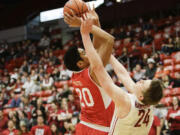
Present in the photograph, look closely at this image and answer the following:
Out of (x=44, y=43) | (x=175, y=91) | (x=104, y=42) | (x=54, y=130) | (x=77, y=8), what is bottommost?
(x=54, y=130)

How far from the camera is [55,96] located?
11.1 meters

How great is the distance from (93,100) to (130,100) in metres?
0.94

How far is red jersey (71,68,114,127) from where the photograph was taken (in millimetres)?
3361

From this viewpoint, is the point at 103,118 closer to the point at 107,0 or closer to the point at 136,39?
the point at 136,39

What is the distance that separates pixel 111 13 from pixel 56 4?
4.64m

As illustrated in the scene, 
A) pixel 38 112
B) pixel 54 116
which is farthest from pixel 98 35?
pixel 38 112

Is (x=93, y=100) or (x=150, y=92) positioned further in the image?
(x=93, y=100)

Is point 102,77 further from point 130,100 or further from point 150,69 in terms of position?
point 150,69

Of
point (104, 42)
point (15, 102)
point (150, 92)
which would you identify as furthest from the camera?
point (15, 102)

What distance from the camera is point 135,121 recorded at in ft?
8.27

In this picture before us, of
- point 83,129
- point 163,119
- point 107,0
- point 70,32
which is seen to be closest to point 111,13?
point 107,0

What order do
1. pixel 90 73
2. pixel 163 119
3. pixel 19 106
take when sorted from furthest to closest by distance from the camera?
1. pixel 19 106
2. pixel 163 119
3. pixel 90 73

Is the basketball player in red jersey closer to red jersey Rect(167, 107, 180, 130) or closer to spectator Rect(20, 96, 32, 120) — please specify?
red jersey Rect(167, 107, 180, 130)

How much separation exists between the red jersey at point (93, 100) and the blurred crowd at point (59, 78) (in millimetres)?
3323
